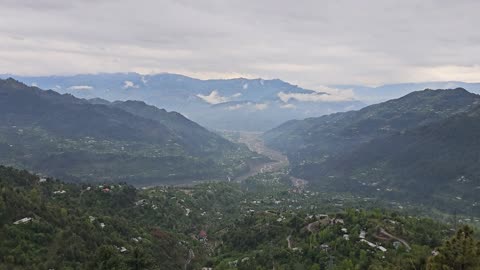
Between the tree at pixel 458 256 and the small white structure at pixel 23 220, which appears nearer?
the tree at pixel 458 256

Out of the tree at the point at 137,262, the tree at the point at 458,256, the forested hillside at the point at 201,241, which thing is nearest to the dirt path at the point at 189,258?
the forested hillside at the point at 201,241

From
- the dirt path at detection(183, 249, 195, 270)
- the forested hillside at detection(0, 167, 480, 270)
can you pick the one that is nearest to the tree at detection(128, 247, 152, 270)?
the forested hillside at detection(0, 167, 480, 270)

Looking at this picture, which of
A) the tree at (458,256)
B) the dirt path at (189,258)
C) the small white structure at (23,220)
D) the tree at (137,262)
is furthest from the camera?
the dirt path at (189,258)

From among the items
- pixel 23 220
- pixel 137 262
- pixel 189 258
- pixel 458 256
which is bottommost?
pixel 189 258

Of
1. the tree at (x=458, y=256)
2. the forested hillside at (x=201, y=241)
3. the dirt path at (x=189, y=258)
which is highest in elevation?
the tree at (x=458, y=256)

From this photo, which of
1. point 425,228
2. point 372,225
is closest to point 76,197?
point 372,225

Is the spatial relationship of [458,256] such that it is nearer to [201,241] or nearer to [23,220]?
[23,220]

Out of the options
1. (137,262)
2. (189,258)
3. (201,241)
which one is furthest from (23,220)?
(201,241)

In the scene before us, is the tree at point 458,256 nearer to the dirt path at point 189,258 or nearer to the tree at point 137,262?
the tree at point 137,262

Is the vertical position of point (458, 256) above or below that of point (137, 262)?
above

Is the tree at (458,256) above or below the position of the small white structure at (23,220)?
above
